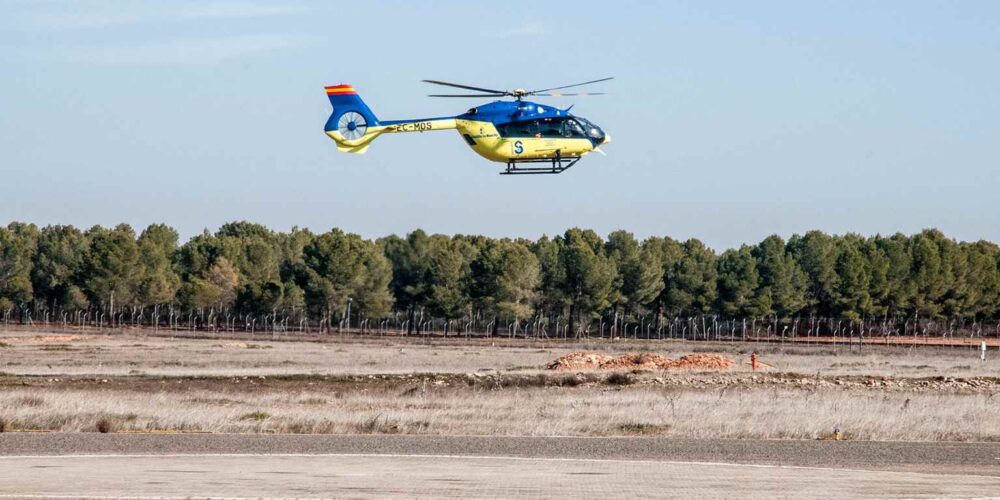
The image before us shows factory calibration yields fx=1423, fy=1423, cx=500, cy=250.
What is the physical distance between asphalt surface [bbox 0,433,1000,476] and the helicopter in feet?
55.7

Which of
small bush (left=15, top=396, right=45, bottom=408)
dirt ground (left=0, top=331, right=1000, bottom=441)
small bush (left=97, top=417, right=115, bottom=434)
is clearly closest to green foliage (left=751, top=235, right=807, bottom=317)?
dirt ground (left=0, top=331, right=1000, bottom=441)

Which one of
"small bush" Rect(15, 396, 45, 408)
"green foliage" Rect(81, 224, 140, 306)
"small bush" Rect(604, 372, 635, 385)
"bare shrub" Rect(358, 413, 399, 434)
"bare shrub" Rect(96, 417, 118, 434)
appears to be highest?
"green foliage" Rect(81, 224, 140, 306)

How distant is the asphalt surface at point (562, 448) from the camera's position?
26.8 m

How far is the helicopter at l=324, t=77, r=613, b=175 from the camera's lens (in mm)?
46531

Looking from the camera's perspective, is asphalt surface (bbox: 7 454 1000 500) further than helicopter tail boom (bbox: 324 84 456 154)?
No

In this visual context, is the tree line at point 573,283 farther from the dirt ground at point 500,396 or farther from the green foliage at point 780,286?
the dirt ground at point 500,396

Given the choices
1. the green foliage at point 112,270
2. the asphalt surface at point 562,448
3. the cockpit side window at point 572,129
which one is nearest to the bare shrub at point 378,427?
the asphalt surface at point 562,448

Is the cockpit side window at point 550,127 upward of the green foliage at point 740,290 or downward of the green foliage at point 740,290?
upward

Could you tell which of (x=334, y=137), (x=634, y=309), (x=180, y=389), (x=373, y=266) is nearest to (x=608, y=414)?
(x=334, y=137)

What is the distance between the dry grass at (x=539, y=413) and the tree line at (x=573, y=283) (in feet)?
297

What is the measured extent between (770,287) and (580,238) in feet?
88.1

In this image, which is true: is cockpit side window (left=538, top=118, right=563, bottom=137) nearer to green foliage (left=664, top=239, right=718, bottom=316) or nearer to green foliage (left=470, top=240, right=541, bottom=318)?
green foliage (left=470, top=240, right=541, bottom=318)

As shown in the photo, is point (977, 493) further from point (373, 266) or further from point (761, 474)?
point (373, 266)

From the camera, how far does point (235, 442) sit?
29.6 meters
